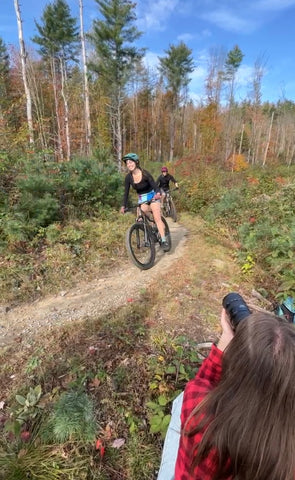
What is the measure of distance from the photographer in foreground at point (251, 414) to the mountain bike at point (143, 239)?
3525 millimetres

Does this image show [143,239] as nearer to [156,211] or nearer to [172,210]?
[156,211]

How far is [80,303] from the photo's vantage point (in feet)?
12.6

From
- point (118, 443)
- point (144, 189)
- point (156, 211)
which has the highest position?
point (144, 189)

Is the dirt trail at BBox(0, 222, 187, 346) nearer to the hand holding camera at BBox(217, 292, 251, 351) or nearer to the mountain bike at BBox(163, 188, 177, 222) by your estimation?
the hand holding camera at BBox(217, 292, 251, 351)

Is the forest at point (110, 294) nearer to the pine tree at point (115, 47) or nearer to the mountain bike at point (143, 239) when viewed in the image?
the mountain bike at point (143, 239)

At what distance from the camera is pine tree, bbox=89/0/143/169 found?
1816cm

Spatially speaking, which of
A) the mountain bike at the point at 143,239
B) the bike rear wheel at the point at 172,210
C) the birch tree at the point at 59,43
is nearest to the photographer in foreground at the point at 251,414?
the mountain bike at the point at 143,239

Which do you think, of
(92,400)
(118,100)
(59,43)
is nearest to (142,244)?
(92,400)

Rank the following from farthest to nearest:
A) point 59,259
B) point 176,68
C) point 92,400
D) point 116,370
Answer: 1. point 176,68
2. point 59,259
3. point 116,370
4. point 92,400

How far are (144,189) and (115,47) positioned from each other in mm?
20311

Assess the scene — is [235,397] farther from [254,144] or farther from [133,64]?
[254,144]

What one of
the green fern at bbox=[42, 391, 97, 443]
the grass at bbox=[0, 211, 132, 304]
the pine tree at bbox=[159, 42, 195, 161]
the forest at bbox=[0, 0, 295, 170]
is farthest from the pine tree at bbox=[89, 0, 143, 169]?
the green fern at bbox=[42, 391, 97, 443]

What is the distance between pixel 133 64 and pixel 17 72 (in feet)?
33.3

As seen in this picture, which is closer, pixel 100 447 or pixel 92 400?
pixel 100 447
